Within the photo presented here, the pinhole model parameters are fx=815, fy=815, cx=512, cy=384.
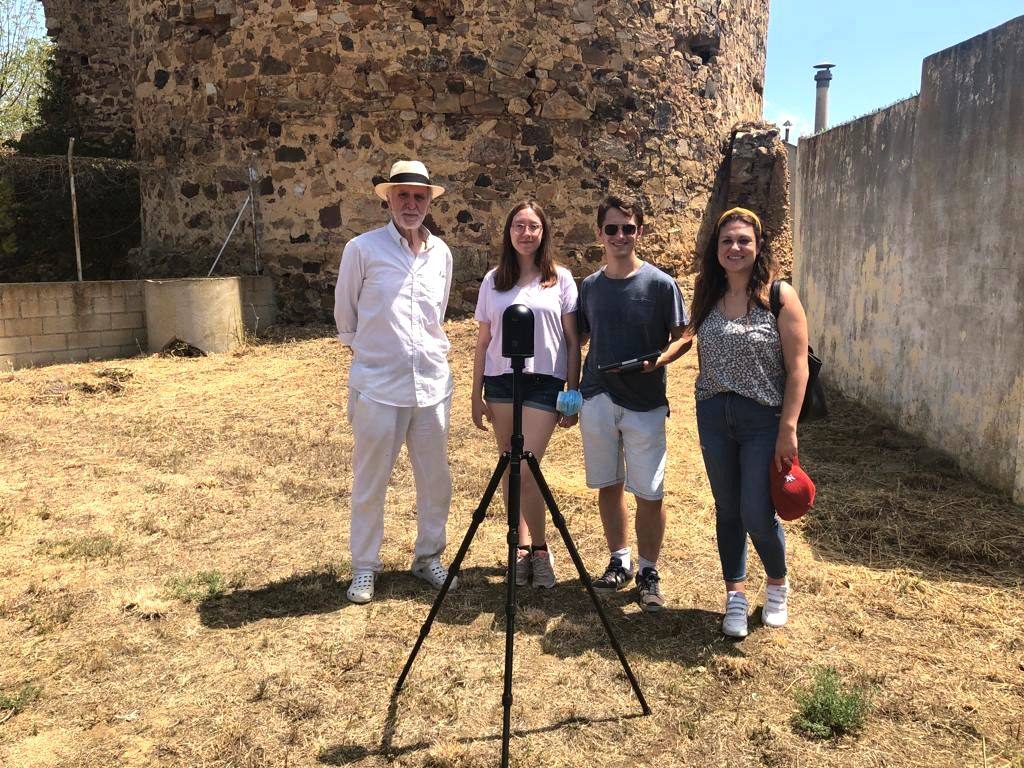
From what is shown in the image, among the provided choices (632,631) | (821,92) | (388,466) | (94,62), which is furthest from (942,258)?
(821,92)

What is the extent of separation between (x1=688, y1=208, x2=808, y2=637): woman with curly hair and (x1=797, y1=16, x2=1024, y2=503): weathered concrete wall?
240 cm

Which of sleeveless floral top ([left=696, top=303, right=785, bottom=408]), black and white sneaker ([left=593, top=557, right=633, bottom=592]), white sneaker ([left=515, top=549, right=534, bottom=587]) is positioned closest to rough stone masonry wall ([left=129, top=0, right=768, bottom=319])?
white sneaker ([left=515, top=549, right=534, bottom=587])

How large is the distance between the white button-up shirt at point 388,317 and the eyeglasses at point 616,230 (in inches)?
33.8

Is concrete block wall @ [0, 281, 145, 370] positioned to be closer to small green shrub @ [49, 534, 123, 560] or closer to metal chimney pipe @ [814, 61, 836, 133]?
small green shrub @ [49, 534, 123, 560]

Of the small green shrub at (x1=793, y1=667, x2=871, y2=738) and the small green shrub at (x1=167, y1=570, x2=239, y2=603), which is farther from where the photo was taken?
the small green shrub at (x1=167, y1=570, x2=239, y2=603)

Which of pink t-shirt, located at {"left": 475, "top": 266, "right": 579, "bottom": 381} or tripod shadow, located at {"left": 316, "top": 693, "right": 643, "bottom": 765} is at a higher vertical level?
pink t-shirt, located at {"left": 475, "top": 266, "right": 579, "bottom": 381}

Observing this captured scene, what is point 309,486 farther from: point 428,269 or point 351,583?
point 428,269

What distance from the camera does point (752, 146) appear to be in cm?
1166

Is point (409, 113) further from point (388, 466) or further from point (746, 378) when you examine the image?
point (746, 378)

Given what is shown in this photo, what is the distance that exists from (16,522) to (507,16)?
25.6 feet

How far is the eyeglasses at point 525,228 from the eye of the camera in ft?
12.0

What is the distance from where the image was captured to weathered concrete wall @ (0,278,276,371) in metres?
8.84

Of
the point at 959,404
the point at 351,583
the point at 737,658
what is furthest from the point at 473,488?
the point at 959,404

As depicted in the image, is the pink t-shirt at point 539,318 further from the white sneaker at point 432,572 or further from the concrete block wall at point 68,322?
the concrete block wall at point 68,322
